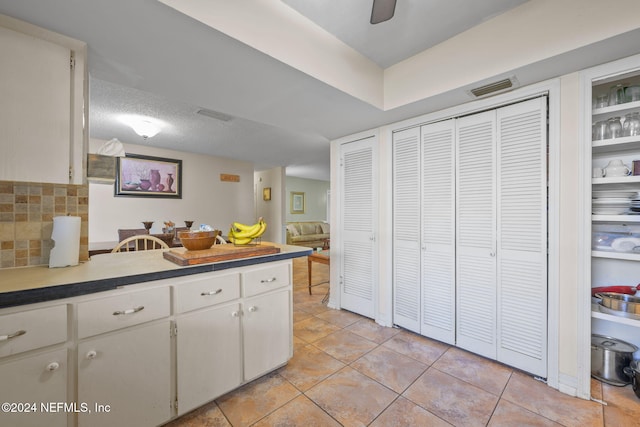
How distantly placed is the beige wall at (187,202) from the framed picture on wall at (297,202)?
2890 millimetres

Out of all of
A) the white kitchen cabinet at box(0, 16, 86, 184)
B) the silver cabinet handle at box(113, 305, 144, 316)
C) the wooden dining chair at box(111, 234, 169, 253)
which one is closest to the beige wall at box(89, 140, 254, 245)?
the wooden dining chair at box(111, 234, 169, 253)

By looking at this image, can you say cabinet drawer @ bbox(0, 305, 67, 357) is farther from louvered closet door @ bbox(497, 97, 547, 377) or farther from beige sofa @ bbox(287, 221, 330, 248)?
beige sofa @ bbox(287, 221, 330, 248)

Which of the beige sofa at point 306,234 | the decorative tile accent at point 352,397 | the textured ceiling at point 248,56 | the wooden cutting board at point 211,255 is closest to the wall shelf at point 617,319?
the decorative tile accent at point 352,397

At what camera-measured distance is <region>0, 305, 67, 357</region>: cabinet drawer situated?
960 mm

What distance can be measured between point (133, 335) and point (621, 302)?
277 cm

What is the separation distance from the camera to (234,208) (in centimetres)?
579

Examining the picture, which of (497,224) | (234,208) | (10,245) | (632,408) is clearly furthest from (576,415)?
(234,208)

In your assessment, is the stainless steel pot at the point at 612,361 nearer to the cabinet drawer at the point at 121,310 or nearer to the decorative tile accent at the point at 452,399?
the decorative tile accent at the point at 452,399

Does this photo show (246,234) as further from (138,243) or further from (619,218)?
(619,218)

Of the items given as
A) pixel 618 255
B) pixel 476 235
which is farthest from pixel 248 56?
pixel 618 255

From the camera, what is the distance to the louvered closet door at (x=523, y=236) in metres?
1.78

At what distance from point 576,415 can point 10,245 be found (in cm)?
323

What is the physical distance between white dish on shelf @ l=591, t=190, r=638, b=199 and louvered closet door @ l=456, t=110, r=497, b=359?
1.98ft

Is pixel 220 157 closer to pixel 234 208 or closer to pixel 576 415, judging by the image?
pixel 234 208
